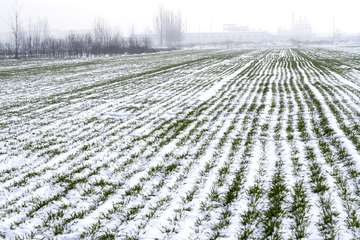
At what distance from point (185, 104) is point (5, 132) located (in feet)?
20.3

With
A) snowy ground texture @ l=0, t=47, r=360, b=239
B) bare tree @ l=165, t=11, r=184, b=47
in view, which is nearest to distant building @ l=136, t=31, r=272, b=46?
bare tree @ l=165, t=11, r=184, b=47

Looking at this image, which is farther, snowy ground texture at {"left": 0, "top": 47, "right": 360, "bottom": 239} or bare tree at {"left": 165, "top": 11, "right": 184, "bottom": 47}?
bare tree at {"left": 165, "top": 11, "right": 184, "bottom": 47}

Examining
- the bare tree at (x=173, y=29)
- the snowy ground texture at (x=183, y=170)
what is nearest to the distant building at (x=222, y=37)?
the bare tree at (x=173, y=29)

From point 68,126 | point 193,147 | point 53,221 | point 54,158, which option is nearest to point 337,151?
point 193,147

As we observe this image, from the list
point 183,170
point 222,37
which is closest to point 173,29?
point 222,37

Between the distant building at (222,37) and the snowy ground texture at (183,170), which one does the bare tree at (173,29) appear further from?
the snowy ground texture at (183,170)

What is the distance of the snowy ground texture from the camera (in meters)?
3.69

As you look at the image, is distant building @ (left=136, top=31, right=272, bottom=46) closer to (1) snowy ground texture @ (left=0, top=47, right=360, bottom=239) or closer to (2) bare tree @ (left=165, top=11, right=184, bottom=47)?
(2) bare tree @ (left=165, top=11, right=184, bottom=47)

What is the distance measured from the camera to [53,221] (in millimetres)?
3852

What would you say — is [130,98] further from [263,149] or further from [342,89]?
[342,89]

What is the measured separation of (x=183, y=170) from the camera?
5.37m

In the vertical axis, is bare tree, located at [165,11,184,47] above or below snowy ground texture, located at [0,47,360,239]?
above

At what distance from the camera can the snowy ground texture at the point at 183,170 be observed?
3693 millimetres

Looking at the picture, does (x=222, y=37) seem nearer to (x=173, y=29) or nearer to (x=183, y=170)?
(x=173, y=29)
